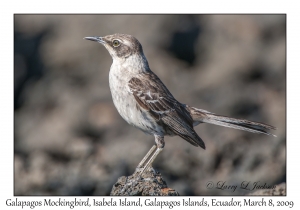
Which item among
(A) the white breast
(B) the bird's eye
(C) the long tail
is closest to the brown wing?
(A) the white breast

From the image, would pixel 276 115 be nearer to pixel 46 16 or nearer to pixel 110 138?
pixel 110 138

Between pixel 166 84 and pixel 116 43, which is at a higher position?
pixel 116 43

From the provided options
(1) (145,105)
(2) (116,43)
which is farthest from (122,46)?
(1) (145,105)

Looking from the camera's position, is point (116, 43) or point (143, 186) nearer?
point (143, 186)

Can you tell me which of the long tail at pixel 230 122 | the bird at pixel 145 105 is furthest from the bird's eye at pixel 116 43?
the long tail at pixel 230 122

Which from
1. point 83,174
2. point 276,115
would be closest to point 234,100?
point 276,115

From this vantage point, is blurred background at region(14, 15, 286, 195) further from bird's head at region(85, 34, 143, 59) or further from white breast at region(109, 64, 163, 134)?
bird's head at region(85, 34, 143, 59)

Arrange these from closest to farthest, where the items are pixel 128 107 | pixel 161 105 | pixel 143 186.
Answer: pixel 143 186 → pixel 128 107 → pixel 161 105

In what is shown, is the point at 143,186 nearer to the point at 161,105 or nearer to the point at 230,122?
the point at 161,105
